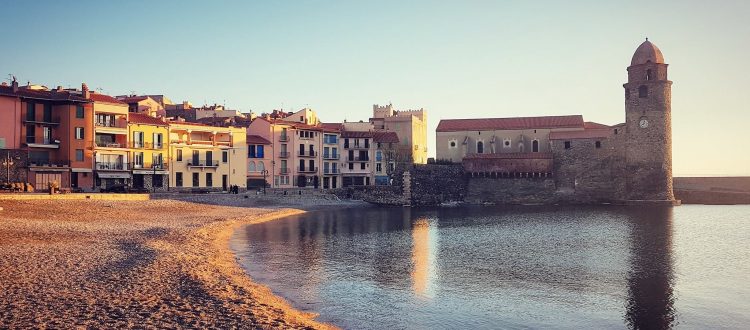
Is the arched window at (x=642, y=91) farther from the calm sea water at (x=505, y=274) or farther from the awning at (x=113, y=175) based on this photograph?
the awning at (x=113, y=175)

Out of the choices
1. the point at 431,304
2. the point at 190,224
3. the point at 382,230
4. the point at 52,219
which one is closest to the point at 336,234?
the point at 382,230

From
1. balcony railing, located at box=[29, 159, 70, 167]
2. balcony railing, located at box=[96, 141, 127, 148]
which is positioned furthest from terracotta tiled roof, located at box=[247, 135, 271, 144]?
balcony railing, located at box=[29, 159, 70, 167]

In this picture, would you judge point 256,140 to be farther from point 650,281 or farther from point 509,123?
point 650,281

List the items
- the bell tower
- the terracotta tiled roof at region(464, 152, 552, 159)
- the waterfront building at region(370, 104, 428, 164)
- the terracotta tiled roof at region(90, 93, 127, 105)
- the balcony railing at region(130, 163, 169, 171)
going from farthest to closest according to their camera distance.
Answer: the waterfront building at region(370, 104, 428, 164), the terracotta tiled roof at region(464, 152, 552, 159), the bell tower, the balcony railing at region(130, 163, 169, 171), the terracotta tiled roof at region(90, 93, 127, 105)

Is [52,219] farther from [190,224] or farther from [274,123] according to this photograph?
[274,123]

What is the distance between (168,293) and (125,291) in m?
1.28

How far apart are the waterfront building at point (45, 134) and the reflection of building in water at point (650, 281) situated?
5072 cm

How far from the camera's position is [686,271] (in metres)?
28.8

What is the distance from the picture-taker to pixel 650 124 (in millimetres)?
82938

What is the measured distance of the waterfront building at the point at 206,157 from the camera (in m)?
67.3

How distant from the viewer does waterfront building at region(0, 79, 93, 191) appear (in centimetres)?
5253

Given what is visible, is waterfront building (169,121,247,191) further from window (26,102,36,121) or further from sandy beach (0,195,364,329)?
sandy beach (0,195,364,329)

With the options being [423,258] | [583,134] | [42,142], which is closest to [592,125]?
[583,134]

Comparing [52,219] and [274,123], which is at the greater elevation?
[274,123]
